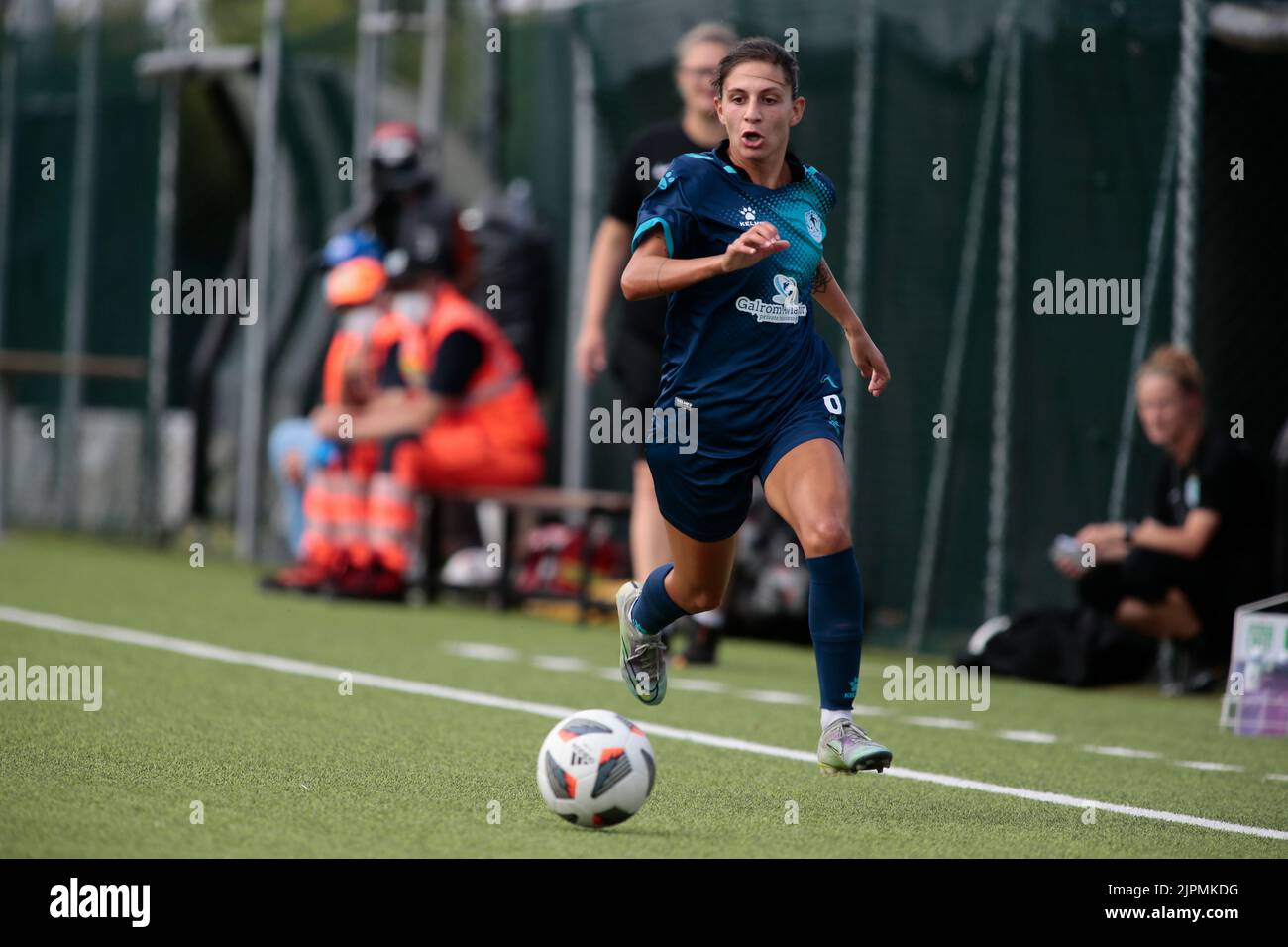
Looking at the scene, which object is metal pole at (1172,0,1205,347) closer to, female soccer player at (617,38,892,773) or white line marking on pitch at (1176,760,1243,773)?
white line marking on pitch at (1176,760,1243,773)

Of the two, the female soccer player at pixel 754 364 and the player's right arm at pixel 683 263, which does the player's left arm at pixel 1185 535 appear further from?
the player's right arm at pixel 683 263

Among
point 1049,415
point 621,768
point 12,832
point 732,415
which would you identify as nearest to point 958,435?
point 1049,415

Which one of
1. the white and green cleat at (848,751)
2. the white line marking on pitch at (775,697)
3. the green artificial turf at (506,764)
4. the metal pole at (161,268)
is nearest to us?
the green artificial turf at (506,764)

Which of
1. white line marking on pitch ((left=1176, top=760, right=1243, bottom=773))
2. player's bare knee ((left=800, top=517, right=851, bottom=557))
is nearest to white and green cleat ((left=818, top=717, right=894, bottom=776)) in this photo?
player's bare knee ((left=800, top=517, right=851, bottom=557))

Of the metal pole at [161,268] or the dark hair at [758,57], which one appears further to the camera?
the metal pole at [161,268]

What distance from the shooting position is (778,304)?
5523mm

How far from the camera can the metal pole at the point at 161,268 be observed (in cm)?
1593

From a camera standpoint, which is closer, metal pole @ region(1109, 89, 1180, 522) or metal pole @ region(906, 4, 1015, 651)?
metal pole @ region(1109, 89, 1180, 522)

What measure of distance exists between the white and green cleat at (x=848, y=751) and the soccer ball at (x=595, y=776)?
0.62 meters

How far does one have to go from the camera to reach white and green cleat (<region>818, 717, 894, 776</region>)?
16.8 feet

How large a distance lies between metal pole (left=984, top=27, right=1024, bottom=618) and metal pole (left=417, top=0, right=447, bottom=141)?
5104 millimetres

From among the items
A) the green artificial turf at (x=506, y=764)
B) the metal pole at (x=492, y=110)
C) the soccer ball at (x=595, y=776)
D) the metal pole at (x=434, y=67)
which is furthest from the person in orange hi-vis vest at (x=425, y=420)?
the soccer ball at (x=595, y=776)
